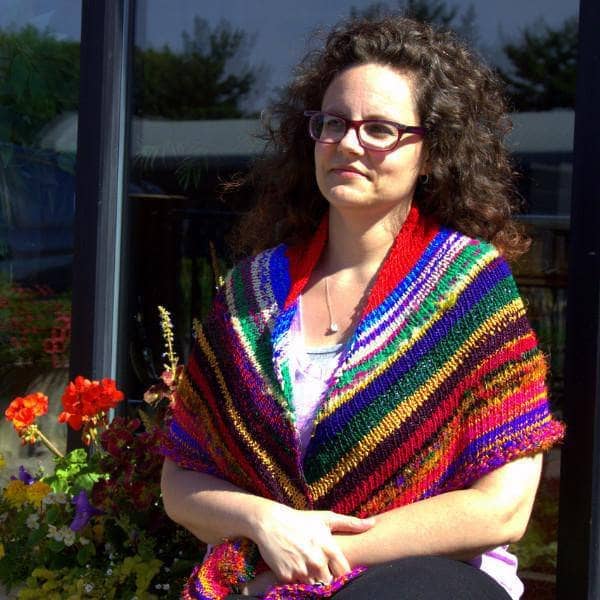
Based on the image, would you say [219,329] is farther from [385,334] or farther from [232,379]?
[385,334]

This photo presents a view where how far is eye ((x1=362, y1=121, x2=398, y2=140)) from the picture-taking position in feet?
6.79

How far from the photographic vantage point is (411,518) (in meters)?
1.89

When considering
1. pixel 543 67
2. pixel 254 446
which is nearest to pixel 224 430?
pixel 254 446

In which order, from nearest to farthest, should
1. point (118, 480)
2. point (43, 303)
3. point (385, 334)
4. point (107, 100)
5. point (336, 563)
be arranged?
point (336, 563)
point (385, 334)
point (118, 480)
point (107, 100)
point (43, 303)

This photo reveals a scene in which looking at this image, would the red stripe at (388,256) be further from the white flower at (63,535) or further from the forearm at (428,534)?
the white flower at (63,535)

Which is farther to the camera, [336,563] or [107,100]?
[107,100]

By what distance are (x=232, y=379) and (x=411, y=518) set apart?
509 mm

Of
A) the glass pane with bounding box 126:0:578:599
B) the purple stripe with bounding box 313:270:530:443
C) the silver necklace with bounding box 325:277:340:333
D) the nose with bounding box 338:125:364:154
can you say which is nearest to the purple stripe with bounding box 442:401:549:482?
the purple stripe with bounding box 313:270:530:443

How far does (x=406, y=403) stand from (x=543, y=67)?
147 centimetres

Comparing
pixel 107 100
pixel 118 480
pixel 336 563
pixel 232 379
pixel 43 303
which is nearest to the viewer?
pixel 336 563

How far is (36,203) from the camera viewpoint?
142 inches

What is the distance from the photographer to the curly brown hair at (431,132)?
213 cm

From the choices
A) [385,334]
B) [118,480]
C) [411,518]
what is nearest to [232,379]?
[385,334]

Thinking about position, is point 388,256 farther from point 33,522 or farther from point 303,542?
point 33,522
